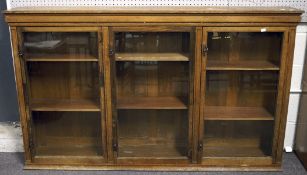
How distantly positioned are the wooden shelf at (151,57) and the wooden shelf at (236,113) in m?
0.40

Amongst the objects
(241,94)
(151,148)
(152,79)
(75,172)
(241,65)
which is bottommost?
(75,172)

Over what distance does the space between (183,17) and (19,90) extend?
1.09 metres

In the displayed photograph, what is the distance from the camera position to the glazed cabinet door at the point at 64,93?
2162 millimetres

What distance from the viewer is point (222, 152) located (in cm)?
240

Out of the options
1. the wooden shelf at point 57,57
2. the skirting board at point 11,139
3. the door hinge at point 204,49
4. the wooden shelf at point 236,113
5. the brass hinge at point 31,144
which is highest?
the door hinge at point 204,49

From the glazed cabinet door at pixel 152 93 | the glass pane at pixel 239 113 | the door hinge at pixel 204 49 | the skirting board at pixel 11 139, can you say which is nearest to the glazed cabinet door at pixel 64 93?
the glazed cabinet door at pixel 152 93

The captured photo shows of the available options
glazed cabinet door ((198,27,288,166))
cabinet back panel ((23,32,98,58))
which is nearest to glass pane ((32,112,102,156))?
cabinet back panel ((23,32,98,58))

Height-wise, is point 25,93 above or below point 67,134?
above

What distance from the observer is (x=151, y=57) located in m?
2.21

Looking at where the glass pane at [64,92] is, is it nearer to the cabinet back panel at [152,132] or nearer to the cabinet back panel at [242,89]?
the cabinet back panel at [152,132]

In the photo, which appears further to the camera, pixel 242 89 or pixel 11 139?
pixel 11 139

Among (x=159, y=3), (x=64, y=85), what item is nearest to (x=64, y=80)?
(x=64, y=85)

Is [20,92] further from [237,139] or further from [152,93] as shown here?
[237,139]

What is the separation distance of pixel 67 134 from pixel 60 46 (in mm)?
637
